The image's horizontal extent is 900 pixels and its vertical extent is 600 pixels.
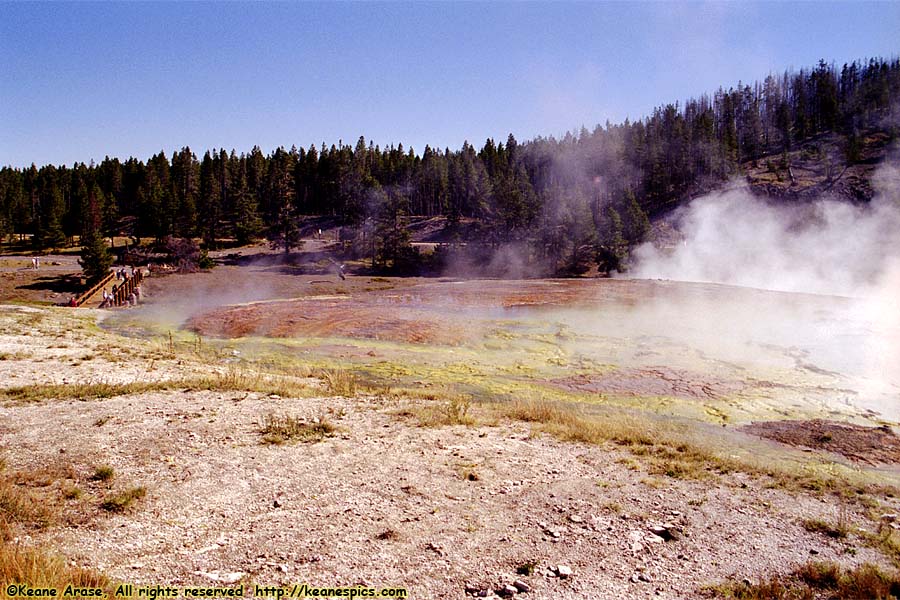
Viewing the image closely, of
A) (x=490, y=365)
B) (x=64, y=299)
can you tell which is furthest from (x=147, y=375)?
(x=64, y=299)

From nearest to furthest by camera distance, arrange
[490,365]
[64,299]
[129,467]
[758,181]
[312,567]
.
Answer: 1. [312,567]
2. [129,467]
3. [490,365]
4. [64,299]
5. [758,181]

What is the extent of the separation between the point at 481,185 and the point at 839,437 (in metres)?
84.6

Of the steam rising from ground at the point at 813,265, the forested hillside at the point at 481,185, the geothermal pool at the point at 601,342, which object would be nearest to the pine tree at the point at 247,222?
the forested hillside at the point at 481,185

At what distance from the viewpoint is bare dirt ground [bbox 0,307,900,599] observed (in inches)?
260

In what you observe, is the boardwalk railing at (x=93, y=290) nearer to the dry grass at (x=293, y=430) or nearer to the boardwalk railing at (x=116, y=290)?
the boardwalk railing at (x=116, y=290)

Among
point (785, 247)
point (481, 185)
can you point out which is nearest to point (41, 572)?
point (785, 247)

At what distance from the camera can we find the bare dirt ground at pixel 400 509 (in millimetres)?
6598

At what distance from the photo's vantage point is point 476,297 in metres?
43.8

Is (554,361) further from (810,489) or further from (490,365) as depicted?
(810,489)

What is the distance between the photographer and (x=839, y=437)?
13.4 meters

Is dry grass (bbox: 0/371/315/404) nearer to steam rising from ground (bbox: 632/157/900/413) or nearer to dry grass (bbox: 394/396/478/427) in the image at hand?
dry grass (bbox: 394/396/478/427)

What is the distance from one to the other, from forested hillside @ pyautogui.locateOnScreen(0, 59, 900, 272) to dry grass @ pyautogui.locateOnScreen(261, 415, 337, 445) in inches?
2206

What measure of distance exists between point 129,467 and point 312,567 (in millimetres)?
4539

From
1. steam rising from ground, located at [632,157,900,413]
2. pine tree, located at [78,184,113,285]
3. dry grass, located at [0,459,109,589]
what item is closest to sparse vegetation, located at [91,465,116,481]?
dry grass, located at [0,459,109,589]
